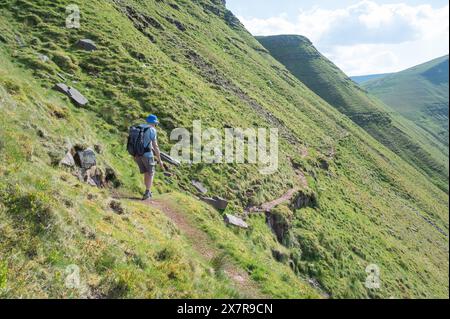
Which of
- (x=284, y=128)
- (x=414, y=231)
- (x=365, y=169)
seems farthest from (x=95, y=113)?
(x=365, y=169)

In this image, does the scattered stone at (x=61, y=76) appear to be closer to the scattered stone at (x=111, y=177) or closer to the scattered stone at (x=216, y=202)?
the scattered stone at (x=111, y=177)

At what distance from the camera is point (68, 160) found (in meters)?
13.5

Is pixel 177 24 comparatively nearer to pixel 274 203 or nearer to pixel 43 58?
pixel 43 58

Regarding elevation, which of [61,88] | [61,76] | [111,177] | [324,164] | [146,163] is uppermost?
[61,76]

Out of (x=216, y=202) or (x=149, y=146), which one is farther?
(x=216, y=202)

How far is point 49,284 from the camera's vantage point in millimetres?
6707

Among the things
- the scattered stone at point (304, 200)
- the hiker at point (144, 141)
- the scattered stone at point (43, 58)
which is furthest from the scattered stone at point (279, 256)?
the scattered stone at point (43, 58)

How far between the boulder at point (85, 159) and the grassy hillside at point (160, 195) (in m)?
1.15

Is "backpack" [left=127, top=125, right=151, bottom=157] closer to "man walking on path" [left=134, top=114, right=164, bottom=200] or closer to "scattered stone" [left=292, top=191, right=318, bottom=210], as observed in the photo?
"man walking on path" [left=134, top=114, right=164, bottom=200]

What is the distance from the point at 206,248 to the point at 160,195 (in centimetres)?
496

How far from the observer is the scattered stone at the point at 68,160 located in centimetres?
1311

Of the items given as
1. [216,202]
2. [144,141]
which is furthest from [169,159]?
[144,141]

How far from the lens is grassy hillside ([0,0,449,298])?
803cm
